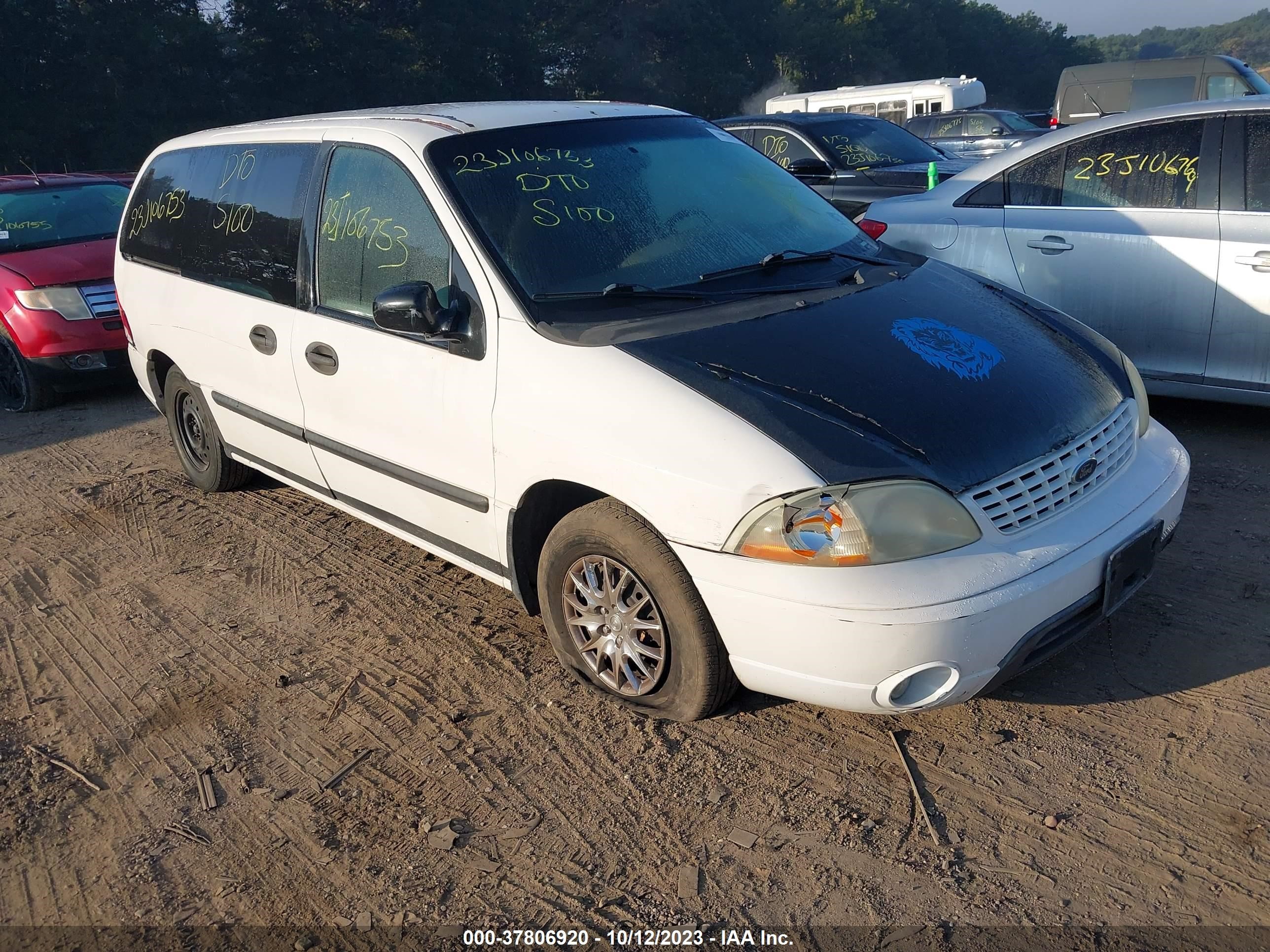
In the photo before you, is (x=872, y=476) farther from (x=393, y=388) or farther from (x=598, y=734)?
(x=393, y=388)

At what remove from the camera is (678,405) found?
288cm

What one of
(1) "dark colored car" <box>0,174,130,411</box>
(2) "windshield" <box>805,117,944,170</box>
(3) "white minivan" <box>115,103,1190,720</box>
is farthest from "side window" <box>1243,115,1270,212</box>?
(1) "dark colored car" <box>0,174,130,411</box>

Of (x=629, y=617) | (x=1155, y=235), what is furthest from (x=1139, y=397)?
(x=1155, y=235)

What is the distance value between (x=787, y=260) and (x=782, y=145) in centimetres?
690

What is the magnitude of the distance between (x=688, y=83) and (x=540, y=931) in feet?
158

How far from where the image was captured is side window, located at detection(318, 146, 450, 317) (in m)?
3.57

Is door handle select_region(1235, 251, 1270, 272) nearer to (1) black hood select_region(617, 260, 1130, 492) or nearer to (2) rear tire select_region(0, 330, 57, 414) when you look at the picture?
(1) black hood select_region(617, 260, 1130, 492)

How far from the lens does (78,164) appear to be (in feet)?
83.0

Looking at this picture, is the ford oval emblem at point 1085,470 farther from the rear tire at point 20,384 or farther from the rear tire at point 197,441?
the rear tire at point 20,384

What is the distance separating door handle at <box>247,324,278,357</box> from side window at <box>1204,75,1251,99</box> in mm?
17421

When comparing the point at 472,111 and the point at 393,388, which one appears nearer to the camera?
the point at 393,388

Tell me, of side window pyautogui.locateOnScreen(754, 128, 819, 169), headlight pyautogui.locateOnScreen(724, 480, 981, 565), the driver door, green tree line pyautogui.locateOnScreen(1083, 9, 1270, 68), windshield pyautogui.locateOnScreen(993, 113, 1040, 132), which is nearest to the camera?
headlight pyautogui.locateOnScreen(724, 480, 981, 565)

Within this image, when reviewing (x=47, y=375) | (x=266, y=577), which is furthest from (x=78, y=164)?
(x=266, y=577)

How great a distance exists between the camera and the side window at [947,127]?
21.5 meters
